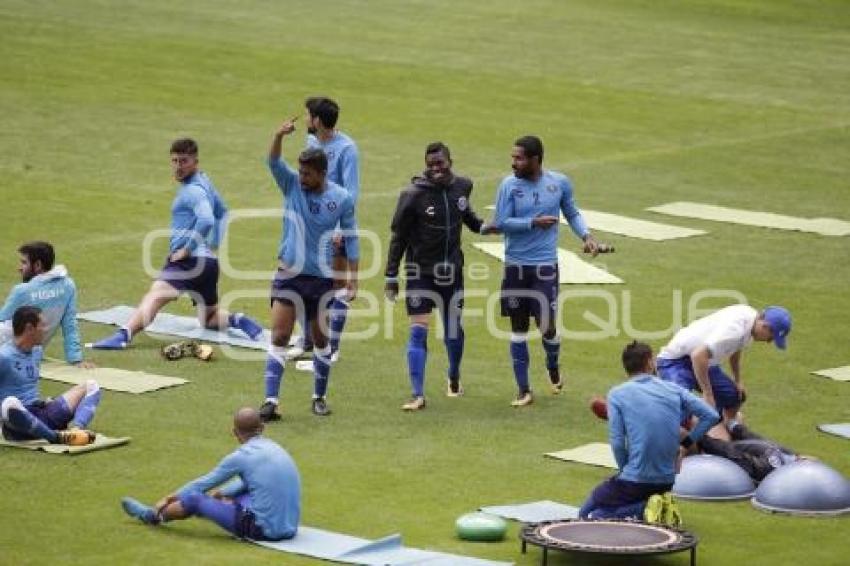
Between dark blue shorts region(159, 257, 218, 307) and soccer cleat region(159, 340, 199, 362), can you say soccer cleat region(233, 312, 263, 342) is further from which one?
soccer cleat region(159, 340, 199, 362)

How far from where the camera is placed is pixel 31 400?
1930 centimetres

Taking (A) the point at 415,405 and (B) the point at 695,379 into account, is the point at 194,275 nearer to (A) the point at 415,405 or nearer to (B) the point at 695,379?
(A) the point at 415,405

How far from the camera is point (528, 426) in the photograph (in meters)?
20.6

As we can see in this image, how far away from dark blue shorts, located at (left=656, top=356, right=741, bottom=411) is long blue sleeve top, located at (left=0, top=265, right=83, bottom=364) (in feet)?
19.1

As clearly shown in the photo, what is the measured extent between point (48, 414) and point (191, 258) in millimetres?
4630

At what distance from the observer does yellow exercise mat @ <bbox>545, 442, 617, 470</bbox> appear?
19141 millimetres

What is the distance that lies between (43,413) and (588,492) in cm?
513

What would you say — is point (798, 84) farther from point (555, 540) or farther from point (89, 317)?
point (555, 540)

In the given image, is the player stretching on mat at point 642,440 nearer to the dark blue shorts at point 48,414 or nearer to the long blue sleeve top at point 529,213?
the long blue sleeve top at point 529,213

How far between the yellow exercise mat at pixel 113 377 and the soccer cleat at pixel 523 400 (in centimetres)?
349

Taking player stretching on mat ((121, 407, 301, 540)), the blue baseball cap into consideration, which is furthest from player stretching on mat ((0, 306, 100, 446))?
the blue baseball cap

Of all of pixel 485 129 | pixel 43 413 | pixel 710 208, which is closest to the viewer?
pixel 43 413

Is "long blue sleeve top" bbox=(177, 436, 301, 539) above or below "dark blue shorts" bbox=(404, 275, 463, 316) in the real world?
below

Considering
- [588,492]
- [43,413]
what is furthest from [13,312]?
[588,492]
